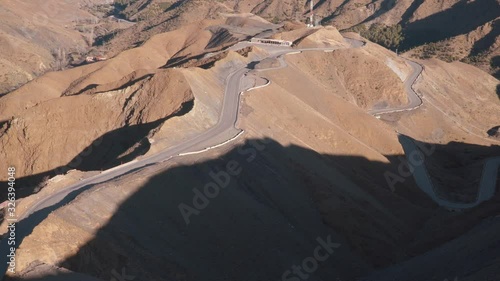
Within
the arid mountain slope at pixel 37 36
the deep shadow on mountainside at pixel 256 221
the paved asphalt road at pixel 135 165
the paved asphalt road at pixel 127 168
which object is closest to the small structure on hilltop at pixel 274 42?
the paved asphalt road at pixel 135 165

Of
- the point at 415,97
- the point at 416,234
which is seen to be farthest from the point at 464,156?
the point at 416,234

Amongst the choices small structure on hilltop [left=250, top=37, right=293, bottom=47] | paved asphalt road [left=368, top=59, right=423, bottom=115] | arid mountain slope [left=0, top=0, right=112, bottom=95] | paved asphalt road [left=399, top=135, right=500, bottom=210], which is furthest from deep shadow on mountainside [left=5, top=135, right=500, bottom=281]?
arid mountain slope [left=0, top=0, right=112, bottom=95]

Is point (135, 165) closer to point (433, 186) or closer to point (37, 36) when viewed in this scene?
point (433, 186)

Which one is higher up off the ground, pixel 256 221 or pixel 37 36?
pixel 256 221

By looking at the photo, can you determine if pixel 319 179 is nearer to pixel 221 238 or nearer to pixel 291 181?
pixel 291 181

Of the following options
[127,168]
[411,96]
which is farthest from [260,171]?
[411,96]

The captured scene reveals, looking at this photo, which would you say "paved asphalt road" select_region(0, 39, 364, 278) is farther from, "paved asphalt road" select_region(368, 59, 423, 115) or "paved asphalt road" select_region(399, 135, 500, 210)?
"paved asphalt road" select_region(368, 59, 423, 115)
